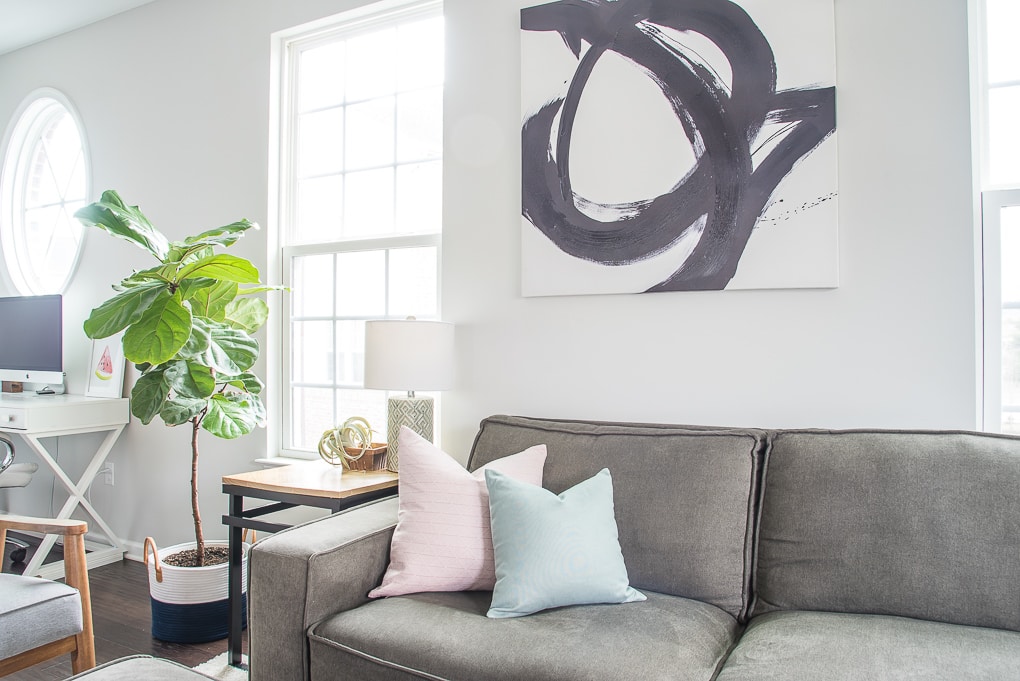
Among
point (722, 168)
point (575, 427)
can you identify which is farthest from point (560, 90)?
point (575, 427)

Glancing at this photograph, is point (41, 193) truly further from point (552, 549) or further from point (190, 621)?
point (552, 549)

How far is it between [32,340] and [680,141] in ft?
11.7

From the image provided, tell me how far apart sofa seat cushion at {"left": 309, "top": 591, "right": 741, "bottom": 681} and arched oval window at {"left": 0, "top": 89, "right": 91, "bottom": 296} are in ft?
11.1

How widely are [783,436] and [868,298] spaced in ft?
1.67

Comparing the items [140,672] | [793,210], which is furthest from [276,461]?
[793,210]

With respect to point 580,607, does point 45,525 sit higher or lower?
higher

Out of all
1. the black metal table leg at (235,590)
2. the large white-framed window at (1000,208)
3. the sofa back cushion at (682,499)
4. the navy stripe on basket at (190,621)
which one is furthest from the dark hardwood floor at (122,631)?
the large white-framed window at (1000,208)

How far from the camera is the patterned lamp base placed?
258cm

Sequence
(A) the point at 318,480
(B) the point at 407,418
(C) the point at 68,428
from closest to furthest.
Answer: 1. (A) the point at 318,480
2. (B) the point at 407,418
3. (C) the point at 68,428

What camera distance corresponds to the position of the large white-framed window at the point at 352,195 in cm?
294

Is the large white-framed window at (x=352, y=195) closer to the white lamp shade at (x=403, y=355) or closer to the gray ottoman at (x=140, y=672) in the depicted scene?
the white lamp shade at (x=403, y=355)

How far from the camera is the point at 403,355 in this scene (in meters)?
2.46

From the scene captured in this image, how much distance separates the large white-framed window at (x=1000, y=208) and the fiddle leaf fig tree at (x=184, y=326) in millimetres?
2364

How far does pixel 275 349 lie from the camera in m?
3.25
